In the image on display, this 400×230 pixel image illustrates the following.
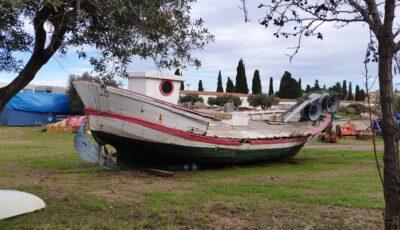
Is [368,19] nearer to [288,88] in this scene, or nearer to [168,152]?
[168,152]

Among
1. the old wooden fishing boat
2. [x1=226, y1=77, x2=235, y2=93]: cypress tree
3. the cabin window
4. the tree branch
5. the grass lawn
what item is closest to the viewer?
the tree branch

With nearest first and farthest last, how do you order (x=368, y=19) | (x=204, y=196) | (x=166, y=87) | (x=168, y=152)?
(x=368, y=19), (x=204, y=196), (x=168, y=152), (x=166, y=87)

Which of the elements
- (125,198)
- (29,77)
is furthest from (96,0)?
(125,198)

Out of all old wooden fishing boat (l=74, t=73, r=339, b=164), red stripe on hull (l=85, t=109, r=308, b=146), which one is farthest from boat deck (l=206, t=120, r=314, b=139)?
red stripe on hull (l=85, t=109, r=308, b=146)

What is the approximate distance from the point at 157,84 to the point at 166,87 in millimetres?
338

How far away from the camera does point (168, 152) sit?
13367 millimetres

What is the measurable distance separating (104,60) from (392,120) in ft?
13.8

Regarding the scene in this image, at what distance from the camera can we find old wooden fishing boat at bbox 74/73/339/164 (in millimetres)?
12820

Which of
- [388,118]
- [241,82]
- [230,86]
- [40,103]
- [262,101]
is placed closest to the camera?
[388,118]

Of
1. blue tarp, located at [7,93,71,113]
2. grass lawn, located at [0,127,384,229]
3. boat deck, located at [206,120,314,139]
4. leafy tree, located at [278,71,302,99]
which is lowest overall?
grass lawn, located at [0,127,384,229]

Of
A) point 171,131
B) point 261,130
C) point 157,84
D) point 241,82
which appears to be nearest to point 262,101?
point 241,82

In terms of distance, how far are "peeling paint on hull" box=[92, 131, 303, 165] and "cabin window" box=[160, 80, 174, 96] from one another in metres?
2.67

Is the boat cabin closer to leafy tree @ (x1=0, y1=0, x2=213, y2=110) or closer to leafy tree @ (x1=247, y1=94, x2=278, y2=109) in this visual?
leafy tree @ (x1=0, y1=0, x2=213, y2=110)

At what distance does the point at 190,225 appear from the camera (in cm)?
700
